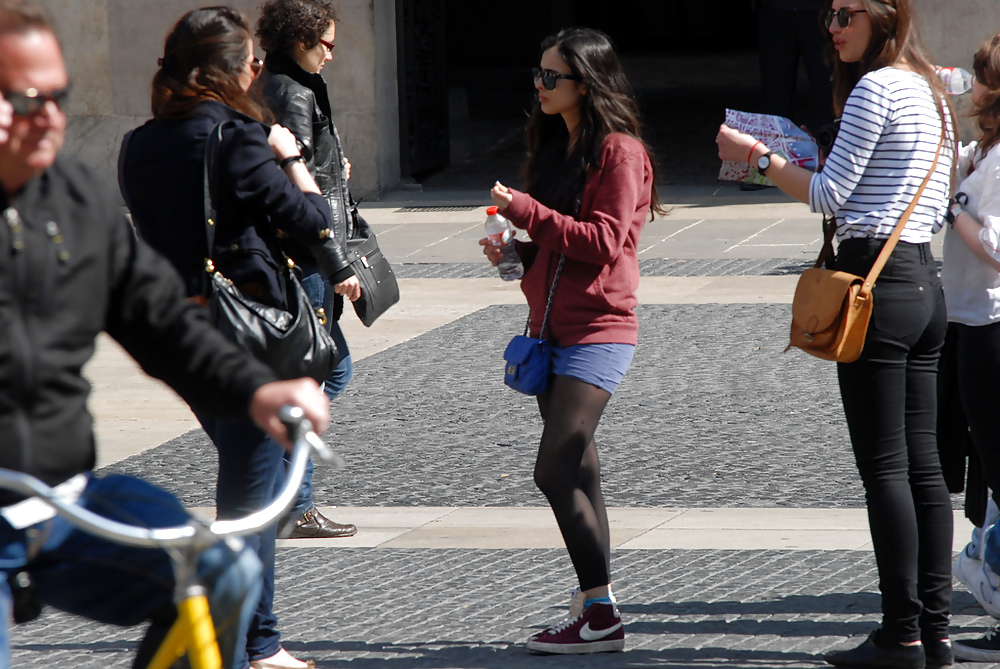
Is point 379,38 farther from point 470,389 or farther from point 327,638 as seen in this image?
point 327,638

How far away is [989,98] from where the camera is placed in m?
3.97

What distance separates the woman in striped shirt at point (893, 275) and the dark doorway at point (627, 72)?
9.88 m

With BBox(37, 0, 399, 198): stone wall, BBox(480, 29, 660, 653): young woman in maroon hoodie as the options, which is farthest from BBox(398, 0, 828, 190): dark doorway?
BBox(480, 29, 660, 653): young woman in maroon hoodie

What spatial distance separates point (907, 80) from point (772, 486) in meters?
2.43

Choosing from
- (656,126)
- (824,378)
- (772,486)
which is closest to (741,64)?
(656,126)

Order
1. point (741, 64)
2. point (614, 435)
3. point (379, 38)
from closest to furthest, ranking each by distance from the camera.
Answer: point (614, 435)
point (379, 38)
point (741, 64)

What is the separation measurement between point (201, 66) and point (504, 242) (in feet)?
3.26

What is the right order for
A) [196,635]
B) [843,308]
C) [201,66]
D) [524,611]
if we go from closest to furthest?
[196,635] < [843,308] < [201,66] < [524,611]

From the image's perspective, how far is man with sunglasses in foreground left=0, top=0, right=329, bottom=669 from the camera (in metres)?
2.37

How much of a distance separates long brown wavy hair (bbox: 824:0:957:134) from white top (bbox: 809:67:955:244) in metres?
0.04

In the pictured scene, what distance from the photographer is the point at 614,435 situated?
6672mm

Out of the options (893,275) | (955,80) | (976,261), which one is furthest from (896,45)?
(955,80)

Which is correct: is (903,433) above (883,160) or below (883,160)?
below

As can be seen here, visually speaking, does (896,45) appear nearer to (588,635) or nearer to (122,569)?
(588,635)
